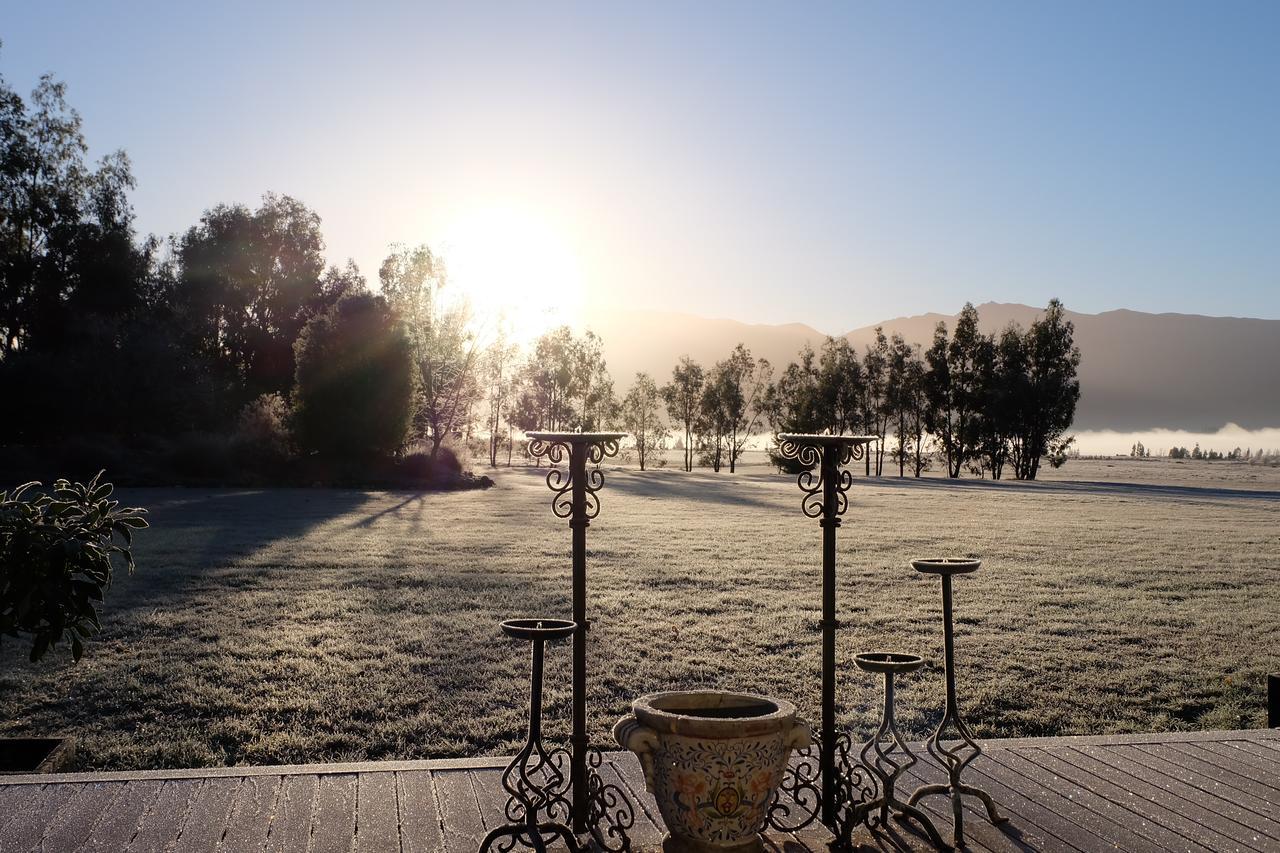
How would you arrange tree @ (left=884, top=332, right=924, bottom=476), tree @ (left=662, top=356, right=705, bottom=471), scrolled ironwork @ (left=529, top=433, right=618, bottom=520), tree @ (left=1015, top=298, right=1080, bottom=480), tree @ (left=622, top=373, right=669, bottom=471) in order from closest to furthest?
scrolled ironwork @ (left=529, top=433, right=618, bottom=520) → tree @ (left=1015, top=298, right=1080, bottom=480) → tree @ (left=884, top=332, right=924, bottom=476) → tree @ (left=662, top=356, right=705, bottom=471) → tree @ (left=622, top=373, right=669, bottom=471)

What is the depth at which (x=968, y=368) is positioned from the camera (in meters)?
51.1

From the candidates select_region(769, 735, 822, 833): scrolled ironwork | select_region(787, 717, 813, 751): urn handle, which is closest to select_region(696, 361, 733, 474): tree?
select_region(769, 735, 822, 833): scrolled ironwork

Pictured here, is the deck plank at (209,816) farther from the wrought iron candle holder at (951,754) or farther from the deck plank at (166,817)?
the wrought iron candle holder at (951,754)

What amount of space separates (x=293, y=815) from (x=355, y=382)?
26.9m

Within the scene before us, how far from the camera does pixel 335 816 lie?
343 centimetres

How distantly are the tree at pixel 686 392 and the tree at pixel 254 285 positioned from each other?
21.5 m

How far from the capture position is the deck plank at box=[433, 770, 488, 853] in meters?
3.24

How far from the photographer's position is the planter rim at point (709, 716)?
2756 mm

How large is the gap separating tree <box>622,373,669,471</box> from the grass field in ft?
139

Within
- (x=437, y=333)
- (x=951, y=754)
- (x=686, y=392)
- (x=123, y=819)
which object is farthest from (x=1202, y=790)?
(x=686, y=392)

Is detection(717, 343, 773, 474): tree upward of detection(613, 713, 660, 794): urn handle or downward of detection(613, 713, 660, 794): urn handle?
upward

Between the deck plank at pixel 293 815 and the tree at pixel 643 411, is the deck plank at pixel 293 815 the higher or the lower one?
the lower one

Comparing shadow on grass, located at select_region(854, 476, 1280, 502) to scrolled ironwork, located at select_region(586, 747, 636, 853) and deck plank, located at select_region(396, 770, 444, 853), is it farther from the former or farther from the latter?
deck plank, located at select_region(396, 770, 444, 853)

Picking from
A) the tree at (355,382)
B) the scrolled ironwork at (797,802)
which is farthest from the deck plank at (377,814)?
the tree at (355,382)
